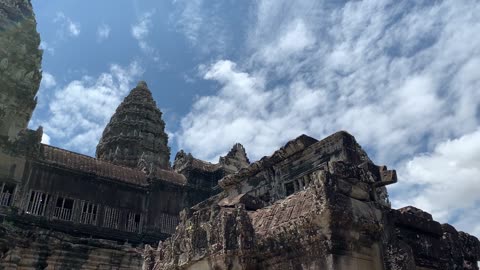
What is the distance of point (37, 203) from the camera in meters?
25.2

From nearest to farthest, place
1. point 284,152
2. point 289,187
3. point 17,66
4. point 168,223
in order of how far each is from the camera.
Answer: point 289,187 → point 284,152 → point 168,223 → point 17,66

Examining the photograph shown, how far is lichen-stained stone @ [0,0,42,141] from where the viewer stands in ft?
92.0

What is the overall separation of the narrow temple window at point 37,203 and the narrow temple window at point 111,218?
362cm

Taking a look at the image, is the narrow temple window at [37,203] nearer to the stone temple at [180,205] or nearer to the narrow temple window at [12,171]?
the stone temple at [180,205]

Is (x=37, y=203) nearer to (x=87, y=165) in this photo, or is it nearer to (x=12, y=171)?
(x=12, y=171)

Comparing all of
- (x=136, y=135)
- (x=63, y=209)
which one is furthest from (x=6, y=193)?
(x=136, y=135)

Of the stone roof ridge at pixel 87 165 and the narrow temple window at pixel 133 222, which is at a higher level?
the stone roof ridge at pixel 87 165

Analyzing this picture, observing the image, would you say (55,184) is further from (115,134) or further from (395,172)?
(395,172)

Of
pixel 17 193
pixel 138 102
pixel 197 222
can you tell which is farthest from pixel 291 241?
pixel 138 102

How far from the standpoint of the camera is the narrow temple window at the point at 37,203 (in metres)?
25.0

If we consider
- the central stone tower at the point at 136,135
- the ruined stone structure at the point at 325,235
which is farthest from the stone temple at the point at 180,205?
the central stone tower at the point at 136,135

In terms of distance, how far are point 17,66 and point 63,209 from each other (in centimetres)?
1163

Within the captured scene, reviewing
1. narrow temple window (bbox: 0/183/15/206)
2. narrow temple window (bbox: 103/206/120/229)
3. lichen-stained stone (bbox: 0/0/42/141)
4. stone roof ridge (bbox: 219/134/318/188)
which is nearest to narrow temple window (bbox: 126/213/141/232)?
narrow temple window (bbox: 103/206/120/229)

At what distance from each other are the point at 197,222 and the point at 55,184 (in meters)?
23.2
